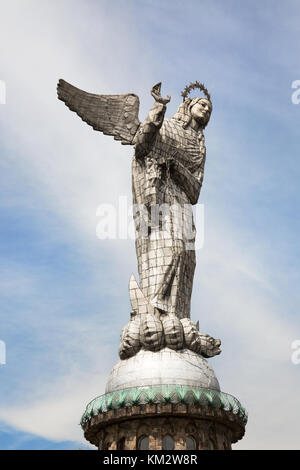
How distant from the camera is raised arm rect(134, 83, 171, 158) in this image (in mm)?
20625

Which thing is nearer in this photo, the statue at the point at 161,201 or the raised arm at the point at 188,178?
the statue at the point at 161,201

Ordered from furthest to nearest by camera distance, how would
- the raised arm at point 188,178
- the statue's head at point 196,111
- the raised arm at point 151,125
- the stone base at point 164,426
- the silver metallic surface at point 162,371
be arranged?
the statue's head at point 196,111 < the raised arm at point 188,178 < the raised arm at point 151,125 < the silver metallic surface at point 162,371 < the stone base at point 164,426

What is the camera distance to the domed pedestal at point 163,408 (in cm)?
1719

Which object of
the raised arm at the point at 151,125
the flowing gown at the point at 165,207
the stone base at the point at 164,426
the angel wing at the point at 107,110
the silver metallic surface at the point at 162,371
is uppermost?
the angel wing at the point at 107,110

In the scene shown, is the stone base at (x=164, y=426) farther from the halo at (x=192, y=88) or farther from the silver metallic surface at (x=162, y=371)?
the halo at (x=192, y=88)

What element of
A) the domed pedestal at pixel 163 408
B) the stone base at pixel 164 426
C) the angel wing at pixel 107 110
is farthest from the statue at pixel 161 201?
the stone base at pixel 164 426

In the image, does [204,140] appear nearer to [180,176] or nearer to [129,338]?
[180,176]

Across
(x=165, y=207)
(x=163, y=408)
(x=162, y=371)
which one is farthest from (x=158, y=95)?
(x=163, y=408)

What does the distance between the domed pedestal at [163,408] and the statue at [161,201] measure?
66 cm

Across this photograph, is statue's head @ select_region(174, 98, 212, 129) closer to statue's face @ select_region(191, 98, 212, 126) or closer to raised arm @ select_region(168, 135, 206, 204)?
statue's face @ select_region(191, 98, 212, 126)

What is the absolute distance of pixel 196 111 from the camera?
2386cm

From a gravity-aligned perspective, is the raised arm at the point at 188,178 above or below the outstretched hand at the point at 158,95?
below

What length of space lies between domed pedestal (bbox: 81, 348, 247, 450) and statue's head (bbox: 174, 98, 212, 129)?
944cm
